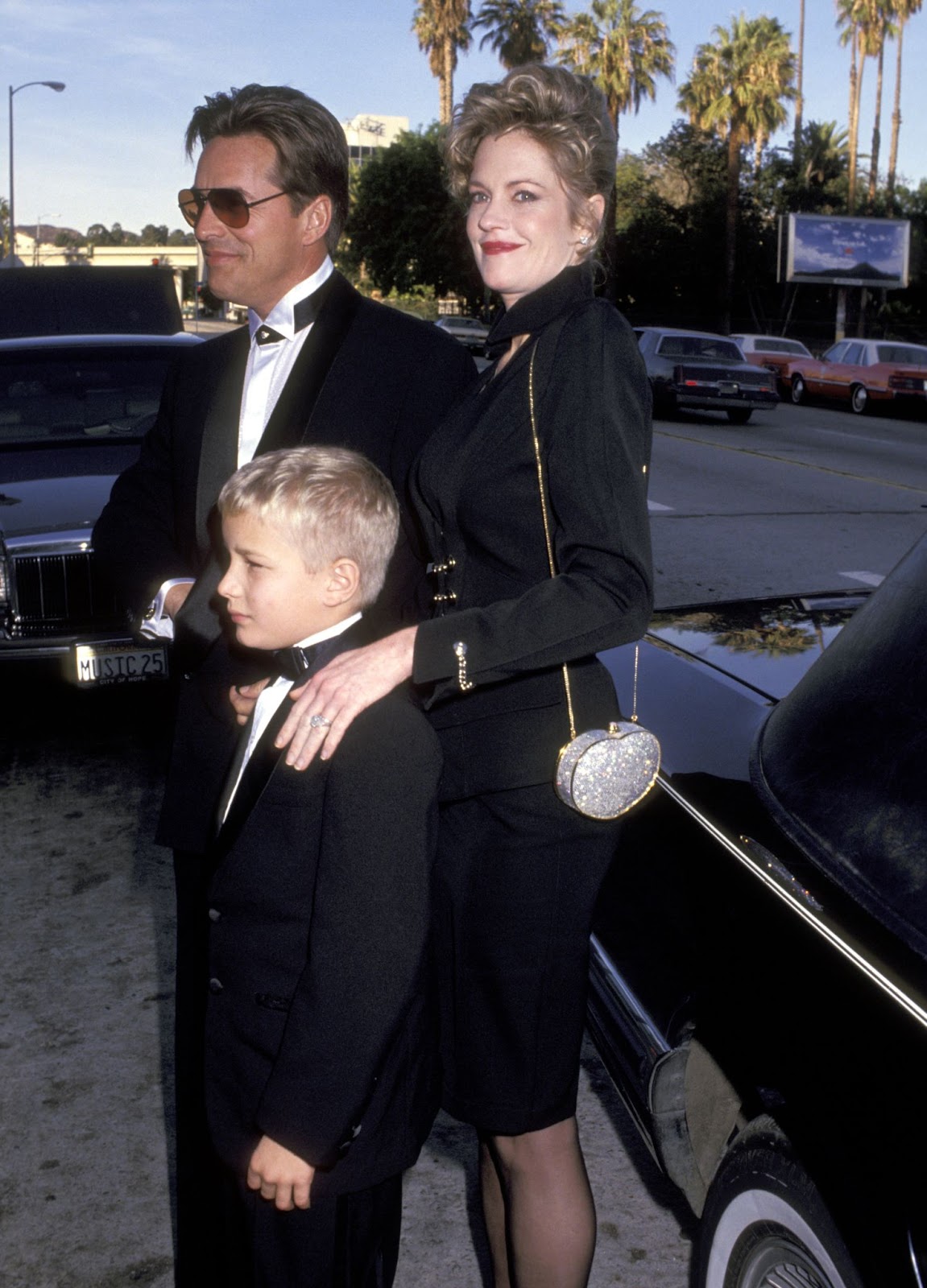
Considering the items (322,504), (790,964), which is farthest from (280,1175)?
(322,504)

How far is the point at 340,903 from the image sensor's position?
1.75 metres

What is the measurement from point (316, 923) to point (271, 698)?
364 millimetres

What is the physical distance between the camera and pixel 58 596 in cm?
551

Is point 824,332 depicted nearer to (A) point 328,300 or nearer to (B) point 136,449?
(B) point 136,449

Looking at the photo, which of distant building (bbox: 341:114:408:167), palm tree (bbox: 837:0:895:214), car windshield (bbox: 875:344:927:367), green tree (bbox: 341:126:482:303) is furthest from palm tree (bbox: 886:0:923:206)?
distant building (bbox: 341:114:408:167)

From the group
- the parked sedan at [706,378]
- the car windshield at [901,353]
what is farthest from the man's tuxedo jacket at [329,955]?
the car windshield at [901,353]

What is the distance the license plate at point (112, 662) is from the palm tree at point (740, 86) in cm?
4196

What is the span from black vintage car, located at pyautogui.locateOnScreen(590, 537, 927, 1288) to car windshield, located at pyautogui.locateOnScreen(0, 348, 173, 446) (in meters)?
4.58

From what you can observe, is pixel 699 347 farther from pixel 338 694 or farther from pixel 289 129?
pixel 338 694

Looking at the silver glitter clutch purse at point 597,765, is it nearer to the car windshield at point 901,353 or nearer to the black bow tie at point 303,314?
the black bow tie at point 303,314

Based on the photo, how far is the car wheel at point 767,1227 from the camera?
1.71m

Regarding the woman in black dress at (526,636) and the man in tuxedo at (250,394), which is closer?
the woman in black dress at (526,636)

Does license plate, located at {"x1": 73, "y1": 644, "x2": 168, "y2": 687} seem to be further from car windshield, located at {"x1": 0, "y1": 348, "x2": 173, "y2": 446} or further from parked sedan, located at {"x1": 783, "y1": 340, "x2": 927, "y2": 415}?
parked sedan, located at {"x1": 783, "y1": 340, "x2": 927, "y2": 415}

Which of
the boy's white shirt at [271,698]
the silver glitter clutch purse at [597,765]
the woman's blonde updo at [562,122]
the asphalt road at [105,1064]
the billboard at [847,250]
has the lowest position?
the asphalt road at [105,1064]
